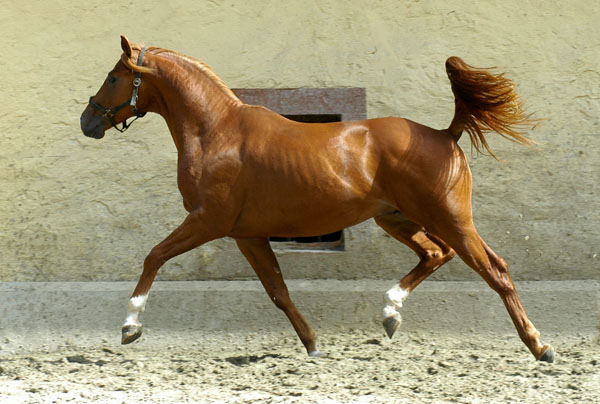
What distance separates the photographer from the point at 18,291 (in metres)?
5.00

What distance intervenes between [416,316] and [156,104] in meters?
2.19

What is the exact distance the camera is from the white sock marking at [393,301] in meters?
4.11

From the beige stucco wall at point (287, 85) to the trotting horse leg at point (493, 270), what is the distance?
1163 mm

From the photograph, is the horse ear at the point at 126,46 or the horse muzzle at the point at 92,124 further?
the horse muzzle at the point at 92,124

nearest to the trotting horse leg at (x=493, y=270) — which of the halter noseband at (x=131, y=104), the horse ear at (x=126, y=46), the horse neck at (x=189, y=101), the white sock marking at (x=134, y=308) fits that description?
the horse neck at (x=189, y=101)

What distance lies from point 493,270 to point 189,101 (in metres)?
1.97

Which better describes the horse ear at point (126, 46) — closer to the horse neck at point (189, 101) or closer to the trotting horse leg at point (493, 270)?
the horse neck at point (189, 101)

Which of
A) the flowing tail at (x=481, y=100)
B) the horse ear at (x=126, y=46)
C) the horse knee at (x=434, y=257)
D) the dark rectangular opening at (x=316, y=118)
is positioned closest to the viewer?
the flowing tail at (x=481, y=100)

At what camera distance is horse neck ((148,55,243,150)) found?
4.13 m

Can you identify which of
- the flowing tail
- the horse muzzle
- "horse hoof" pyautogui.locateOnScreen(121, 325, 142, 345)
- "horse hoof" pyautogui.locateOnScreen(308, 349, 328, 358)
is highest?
the flowing tail

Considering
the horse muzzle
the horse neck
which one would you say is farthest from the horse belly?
the horse muzzle

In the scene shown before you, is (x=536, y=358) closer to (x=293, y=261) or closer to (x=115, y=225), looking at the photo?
(x=293, y=261)

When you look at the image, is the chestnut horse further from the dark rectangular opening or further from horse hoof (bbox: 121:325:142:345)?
the dark rectangular opening

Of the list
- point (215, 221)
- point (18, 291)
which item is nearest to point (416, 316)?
point (215, 221)
